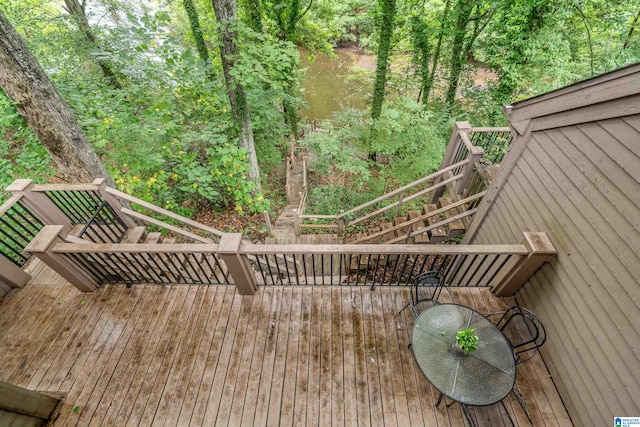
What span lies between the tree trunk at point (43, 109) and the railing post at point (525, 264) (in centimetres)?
648

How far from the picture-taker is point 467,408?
7.73ft

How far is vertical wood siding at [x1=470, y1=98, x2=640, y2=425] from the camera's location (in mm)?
2020

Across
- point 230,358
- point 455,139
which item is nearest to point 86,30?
point 230,358

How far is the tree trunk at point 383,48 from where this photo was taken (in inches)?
293

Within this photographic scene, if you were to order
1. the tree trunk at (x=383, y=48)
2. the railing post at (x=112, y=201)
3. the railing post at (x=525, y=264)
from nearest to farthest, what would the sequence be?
the railing post at (x=525, y=264) → the railing post at (x=112, y=201) → the tree trunk at (x=383, y=48)

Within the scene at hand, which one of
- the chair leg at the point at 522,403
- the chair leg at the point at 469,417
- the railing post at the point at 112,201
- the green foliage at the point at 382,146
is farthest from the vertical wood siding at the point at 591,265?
the railing post at the point at 112,201

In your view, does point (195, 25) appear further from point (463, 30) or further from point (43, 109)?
point (463, 30)

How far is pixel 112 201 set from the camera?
4.07 m

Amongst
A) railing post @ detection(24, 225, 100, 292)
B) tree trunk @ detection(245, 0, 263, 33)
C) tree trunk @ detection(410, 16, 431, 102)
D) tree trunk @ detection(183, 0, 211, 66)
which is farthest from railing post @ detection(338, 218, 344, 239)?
tree trunk @ detection(183, 0, 211, 66)

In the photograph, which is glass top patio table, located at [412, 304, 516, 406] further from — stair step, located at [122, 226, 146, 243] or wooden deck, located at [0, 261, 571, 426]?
stair step, located at [122, 226, 146, 243]

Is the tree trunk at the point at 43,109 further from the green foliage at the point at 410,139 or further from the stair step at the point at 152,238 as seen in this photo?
the green foliage at the point at 410,139

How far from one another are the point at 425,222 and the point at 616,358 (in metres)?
3.32

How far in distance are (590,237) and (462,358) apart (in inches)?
61.4

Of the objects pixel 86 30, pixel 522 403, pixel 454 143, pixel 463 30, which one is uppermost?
pixel 86 30
